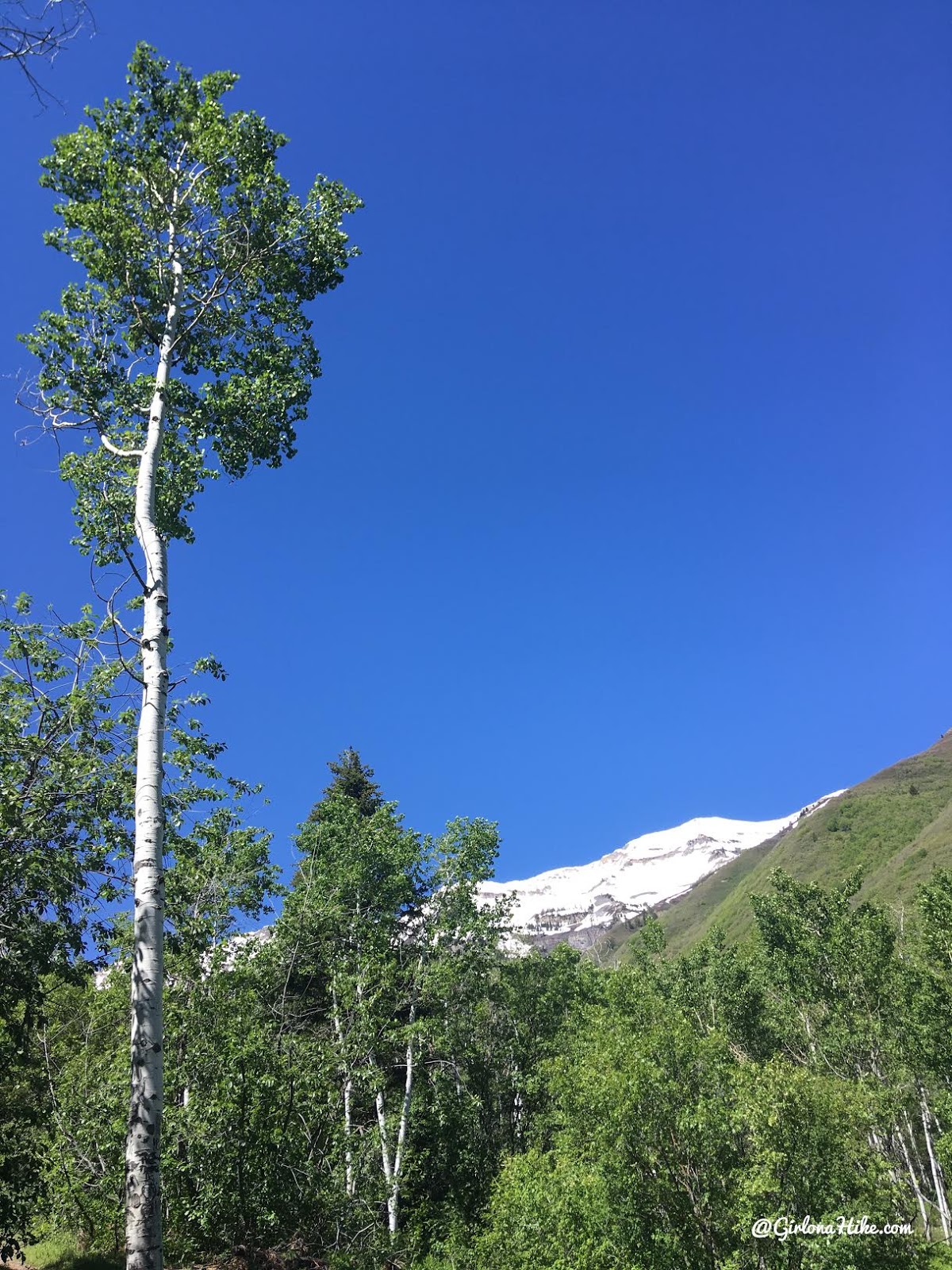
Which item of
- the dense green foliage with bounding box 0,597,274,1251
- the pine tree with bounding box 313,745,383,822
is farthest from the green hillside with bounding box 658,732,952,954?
the dense green foliage with bounding box 0,597,274,1251

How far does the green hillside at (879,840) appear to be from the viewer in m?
91.8

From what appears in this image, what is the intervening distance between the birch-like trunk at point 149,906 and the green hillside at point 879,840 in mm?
93641

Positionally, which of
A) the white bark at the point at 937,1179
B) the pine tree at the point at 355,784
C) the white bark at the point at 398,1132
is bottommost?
the white bark at the point at 937,1179

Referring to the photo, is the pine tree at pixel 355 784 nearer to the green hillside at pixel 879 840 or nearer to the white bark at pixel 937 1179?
the white bark at pixel 937 1179

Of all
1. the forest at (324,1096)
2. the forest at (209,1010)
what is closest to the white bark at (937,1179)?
the forest at (324,1096)

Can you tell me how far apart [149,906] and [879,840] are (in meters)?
139

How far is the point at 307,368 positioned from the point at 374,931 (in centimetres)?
2011

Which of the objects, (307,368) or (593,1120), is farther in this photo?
(593,1120)

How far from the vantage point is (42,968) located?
863 cm

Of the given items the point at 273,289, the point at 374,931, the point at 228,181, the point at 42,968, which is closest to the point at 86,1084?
the point at 42,968

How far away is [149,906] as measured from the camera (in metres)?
6.56

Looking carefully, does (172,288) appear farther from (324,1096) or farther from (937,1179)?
(937,1179)

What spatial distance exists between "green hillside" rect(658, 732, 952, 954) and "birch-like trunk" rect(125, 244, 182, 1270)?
307ft

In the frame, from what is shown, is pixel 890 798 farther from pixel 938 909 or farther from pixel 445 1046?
pixel 445 1046
